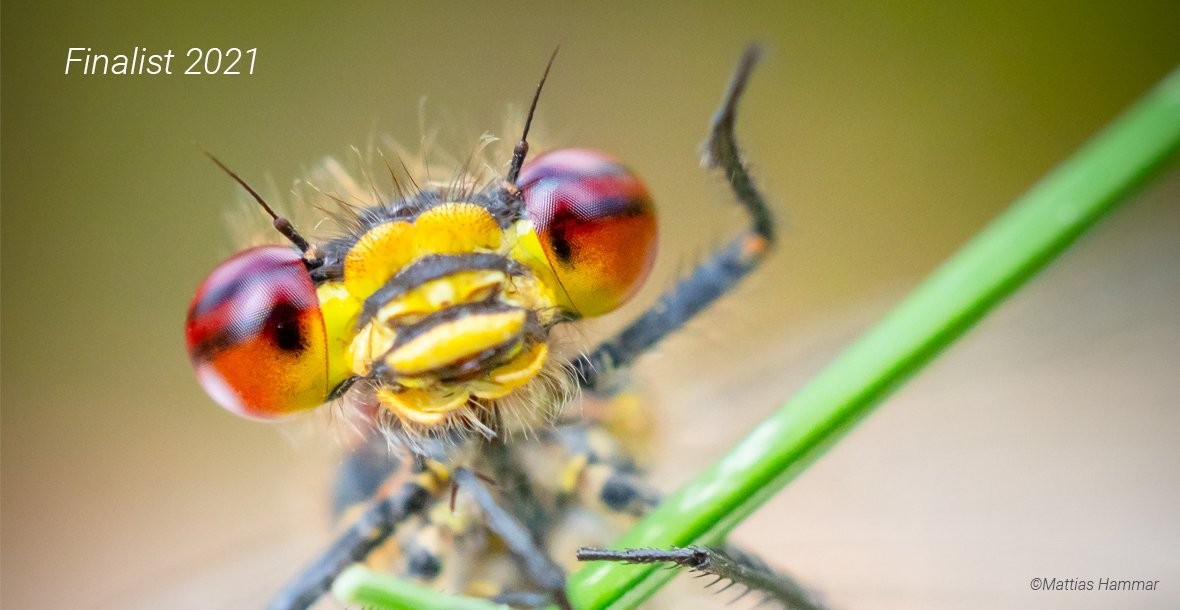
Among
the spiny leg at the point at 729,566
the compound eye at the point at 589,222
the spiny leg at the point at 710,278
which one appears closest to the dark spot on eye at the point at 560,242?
the compound eye at the point at 589,222

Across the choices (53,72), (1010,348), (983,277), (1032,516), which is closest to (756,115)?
(1010,348)

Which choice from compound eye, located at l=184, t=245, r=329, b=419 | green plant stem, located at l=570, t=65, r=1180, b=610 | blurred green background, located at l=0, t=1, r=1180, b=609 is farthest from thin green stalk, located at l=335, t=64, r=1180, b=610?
blurred green background, located at l=0, t=1, r=1180, b=609

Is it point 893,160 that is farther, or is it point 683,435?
point 893,160

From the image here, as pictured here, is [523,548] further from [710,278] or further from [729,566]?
[710,278]

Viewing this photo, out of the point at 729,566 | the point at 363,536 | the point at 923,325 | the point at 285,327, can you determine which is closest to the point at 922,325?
the point at 923,325

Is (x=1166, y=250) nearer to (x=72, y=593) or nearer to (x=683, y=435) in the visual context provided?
(x=683, y=435)

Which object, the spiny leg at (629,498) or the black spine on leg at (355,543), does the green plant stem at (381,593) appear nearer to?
the spiny leg at (629,498)

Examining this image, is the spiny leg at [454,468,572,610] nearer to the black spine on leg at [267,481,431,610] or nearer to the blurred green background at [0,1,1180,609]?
the black spine on leg at [267,481,431,610]
